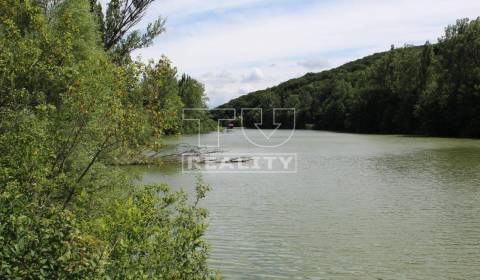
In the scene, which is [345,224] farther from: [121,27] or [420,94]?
[420,94]

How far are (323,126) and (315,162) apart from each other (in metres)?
105

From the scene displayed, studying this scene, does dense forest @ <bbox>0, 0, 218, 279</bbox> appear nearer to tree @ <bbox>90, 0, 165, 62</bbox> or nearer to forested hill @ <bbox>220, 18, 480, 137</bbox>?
tree @ <bbox>90, 0, 165, 62</bbox>

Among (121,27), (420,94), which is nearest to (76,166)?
(121,27)

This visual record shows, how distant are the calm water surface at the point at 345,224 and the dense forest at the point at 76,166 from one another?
15.4 ft

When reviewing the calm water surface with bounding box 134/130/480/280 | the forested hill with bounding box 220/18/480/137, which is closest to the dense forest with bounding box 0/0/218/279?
the calm water surface with bounding box 134/130/480/280

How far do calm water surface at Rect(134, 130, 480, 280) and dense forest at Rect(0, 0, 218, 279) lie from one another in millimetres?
4706

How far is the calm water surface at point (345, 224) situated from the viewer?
1184cm

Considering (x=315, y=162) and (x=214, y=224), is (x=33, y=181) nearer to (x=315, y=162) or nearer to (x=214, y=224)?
(x=214, y=224)

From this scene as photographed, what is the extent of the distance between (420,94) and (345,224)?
80319 mm

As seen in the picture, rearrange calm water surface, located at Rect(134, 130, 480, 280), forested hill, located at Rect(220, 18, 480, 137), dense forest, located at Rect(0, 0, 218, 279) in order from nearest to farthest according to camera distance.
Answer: dense forest, located at Rect(0, 0, 218, 279)
calm water surface, located at Rect(134, 130, 480, 280)
forested hill, located at Rect(220, 18, 480, 137)

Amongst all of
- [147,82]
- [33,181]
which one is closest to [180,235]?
[33,181]

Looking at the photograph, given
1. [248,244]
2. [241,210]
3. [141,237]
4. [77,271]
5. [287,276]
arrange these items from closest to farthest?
[77,271], [141,237], [287,276], [248,244], [241,210]

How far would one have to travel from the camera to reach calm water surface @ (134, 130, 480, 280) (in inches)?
466

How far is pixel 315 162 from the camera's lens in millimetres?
37188
